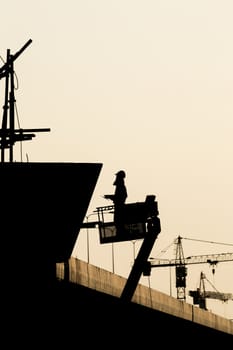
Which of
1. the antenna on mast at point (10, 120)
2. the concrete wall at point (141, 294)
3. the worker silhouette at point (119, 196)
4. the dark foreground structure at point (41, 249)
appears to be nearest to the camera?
the dark foreground structure at point (41, 249)

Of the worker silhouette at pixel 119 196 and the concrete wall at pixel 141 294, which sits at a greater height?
the worker silhouette at pixel 119 196

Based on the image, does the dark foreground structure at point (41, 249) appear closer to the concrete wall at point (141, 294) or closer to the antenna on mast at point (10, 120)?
the concrete wall at point (141, 294)

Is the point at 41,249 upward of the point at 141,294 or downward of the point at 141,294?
upward

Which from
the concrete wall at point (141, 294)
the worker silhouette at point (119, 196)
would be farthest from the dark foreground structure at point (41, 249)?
the worker silhouette at point (119, 196)

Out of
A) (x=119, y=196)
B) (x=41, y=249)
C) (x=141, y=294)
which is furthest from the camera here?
(x=141, y=294)

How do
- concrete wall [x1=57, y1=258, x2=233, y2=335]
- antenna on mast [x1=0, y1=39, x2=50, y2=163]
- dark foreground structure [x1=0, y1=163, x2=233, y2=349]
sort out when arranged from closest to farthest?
1. dark foreground structure [x1=0, y1=163, x2=233, y2=349]
2. concrete wall [x1=57, y1=258, x2=233, y2=335]
3. antenna on mast [x1=0, y1=39, x2=50, y2=163]

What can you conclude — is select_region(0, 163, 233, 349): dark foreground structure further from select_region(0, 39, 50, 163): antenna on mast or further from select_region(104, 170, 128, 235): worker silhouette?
select_region(0, 39, 50, 163): antenna on mast

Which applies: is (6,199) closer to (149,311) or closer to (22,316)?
(22,316)

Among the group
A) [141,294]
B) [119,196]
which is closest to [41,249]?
[119,196]

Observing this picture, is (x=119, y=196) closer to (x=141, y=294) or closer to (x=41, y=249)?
(x=41, y=249)

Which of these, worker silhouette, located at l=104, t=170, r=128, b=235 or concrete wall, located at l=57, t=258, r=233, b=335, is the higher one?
worker silhouette, located at l=104, t=170, r=128, b=235

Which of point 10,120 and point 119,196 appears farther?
point 10,120

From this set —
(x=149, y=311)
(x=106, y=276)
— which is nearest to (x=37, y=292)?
(x=106, y=276)

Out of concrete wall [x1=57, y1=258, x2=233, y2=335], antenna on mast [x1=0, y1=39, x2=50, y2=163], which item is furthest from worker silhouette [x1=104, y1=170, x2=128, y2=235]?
antenna on mast [x1=0, y1=39, x2=50, y2=163]
